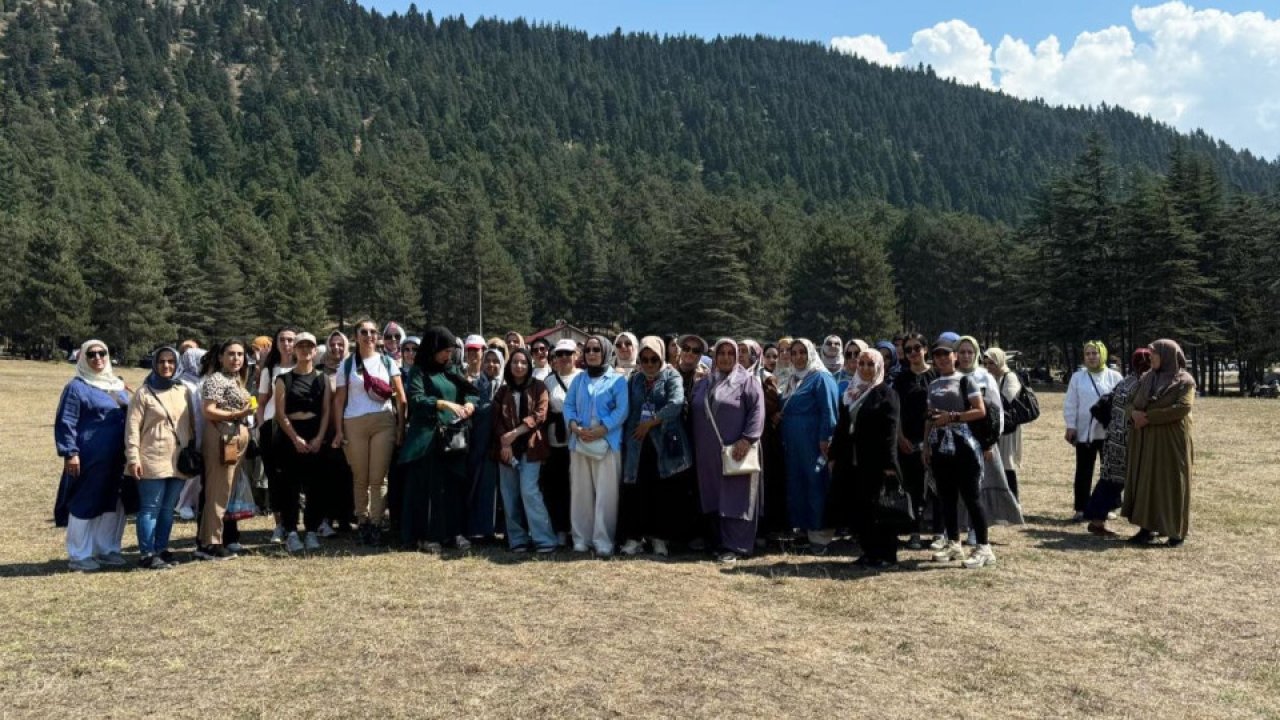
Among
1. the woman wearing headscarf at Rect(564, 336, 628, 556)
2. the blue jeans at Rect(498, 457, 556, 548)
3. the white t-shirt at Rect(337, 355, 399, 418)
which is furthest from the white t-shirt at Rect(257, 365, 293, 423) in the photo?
the woman wearing headscarf at Rect(564, 336, 628, 556)

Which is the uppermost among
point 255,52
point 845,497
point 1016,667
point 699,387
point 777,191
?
point 255,52

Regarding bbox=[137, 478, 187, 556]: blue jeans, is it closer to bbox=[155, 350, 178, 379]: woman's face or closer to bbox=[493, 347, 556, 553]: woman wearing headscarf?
bbox=[155, 350, 178, 379]: woman's face

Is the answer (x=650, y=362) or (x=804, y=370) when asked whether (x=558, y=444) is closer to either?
(x=650, y=362)

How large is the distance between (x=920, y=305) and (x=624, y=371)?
230 ft

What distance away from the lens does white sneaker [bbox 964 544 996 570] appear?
7039mm

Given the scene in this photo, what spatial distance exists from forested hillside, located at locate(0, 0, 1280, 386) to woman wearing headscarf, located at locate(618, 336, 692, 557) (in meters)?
37.9

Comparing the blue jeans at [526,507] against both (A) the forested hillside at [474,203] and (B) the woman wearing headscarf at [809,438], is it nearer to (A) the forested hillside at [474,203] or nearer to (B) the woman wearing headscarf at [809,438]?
(B) the woman wearing headscarf at [809,438]

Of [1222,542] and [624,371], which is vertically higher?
[624,371]

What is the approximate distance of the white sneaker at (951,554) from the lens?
7.16 m

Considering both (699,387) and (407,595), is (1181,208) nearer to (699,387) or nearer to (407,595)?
(699,387)

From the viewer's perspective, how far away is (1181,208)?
40656 millimetres

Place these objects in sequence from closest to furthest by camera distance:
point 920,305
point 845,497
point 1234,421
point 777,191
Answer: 1. point 845,497
2. point 1234,421
3. point 920,305
4. point 777,191

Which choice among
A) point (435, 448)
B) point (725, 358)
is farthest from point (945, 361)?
A: point (435, 448)

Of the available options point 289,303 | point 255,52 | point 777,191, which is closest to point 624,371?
point 289,303
